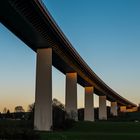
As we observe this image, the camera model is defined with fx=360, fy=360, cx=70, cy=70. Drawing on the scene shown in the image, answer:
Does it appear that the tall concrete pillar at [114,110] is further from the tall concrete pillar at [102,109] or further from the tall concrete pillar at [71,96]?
the tall concrete pillar at [71,96]

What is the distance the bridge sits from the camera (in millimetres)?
34156

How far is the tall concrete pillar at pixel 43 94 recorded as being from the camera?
45219mm

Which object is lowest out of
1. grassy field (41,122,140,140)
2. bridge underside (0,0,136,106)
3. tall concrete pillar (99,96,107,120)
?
grassy field (41,122,140,140)

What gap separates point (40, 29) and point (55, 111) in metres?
18.9

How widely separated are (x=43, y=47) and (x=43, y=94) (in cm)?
609

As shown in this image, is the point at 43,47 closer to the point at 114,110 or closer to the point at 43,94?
the point at 43,94

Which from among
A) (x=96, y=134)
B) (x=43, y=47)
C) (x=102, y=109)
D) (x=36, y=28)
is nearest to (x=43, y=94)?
(x=43, y=47)

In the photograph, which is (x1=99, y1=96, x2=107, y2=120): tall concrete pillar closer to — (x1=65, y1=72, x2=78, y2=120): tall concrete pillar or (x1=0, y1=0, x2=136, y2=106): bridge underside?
(x1=65, y1=72, x2=78, y2=120): tall concrete pillar

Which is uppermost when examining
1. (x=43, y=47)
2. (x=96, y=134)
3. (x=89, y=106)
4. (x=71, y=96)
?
(x=43, y=47)

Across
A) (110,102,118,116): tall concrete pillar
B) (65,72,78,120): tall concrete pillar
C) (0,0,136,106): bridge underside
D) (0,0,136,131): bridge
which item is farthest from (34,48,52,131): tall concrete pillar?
(110,102,118,116): tall concrete pillar

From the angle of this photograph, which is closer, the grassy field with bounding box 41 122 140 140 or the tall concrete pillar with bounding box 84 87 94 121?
the grassy field with bounding box 41 122 140 140

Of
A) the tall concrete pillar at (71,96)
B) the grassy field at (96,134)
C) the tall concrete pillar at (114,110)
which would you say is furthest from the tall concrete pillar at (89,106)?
the tall concrete pillar at (114,110)

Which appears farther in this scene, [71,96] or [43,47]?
[71,96]

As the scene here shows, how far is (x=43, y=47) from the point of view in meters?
46.5
